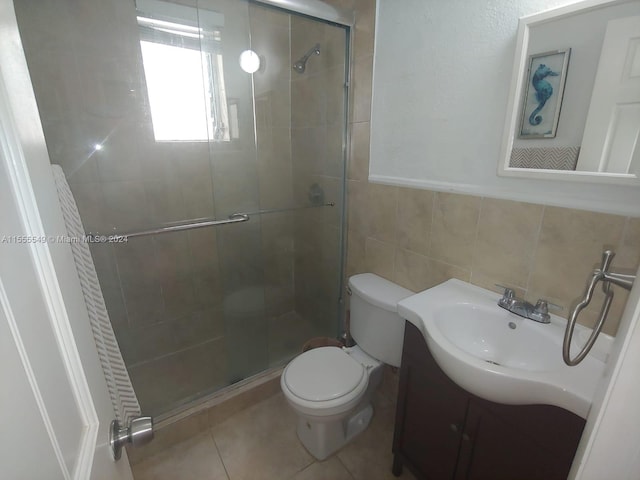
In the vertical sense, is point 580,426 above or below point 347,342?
above

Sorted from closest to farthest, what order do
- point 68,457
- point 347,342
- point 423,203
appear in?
1. point 68,457
2. point 423,203
3. point 347,342

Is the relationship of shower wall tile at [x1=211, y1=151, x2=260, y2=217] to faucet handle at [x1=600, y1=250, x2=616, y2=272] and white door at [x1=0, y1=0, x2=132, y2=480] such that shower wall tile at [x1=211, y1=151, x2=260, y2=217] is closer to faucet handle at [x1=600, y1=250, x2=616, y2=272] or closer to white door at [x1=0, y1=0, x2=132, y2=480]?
white door at [x1=0, y1=0, x2=132, y2=480]

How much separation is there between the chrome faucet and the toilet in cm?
44

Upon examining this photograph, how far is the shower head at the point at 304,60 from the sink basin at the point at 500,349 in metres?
1.49

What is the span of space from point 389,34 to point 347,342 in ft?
5.71

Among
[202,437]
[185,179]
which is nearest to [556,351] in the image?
[202,437]

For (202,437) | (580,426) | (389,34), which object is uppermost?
(389,34)

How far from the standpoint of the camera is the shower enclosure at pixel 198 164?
1.48 meters

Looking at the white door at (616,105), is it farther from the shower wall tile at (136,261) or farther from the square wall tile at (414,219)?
the shower wall tile at (136,261)

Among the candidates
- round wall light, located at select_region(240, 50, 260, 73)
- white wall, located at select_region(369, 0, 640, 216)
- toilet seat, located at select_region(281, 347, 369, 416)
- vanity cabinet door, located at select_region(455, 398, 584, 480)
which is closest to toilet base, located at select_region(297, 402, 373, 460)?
toilet seat, located at select_region(281, 347, 369, 416)

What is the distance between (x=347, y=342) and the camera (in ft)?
6.53

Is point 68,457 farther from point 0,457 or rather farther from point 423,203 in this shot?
point 423,203

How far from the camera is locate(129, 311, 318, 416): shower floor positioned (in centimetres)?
168

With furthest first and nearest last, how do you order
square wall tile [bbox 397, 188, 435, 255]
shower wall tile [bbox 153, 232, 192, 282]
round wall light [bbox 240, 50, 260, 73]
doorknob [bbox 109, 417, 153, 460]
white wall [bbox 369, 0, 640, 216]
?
shower wall tile [bbox 153, 232, 192, 282] → round wall light [bbox 240, 50, 260, 73] → square wall tile [bbox 397, 188, 435, 255] → white wall [bbox 369, 0, 640, 216] → doorknob [bbox 109, 417, 153, 460]
